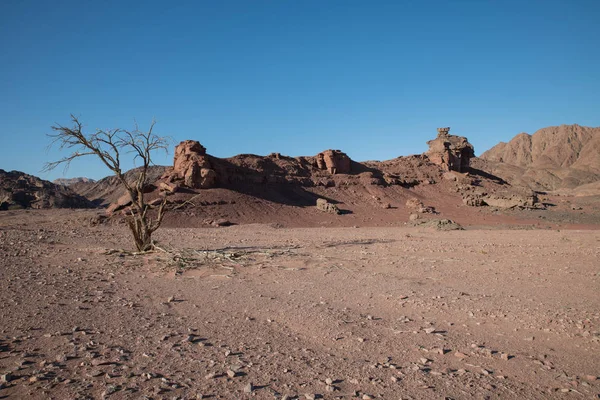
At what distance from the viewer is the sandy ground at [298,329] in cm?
327

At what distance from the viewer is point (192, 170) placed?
26.0 m

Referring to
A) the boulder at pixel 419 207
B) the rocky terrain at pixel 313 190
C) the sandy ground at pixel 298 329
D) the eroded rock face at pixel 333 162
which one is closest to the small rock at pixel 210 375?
the sandy ground at pixel 298 329

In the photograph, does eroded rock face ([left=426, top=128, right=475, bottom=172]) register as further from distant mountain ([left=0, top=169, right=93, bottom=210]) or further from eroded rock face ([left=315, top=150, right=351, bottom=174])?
distant mountain ([left=0, top=169, right=93, bottom=210])

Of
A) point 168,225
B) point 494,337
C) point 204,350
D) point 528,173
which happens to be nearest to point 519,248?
point 494,337

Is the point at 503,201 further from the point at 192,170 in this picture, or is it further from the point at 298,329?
the point at 298,329

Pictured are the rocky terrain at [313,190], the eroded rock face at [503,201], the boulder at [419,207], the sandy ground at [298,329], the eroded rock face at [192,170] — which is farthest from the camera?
the eroded rock face at [503,201]

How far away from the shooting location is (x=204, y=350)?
399 cm

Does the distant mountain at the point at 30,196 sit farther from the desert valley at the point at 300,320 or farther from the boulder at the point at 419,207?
the boulder at the point at 419,207

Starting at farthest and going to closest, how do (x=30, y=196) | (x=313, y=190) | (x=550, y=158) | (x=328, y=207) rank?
(x=550, y=158), (x=30, y=196), (x=313, y=190), (x=328, y=207)

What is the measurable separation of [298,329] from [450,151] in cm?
4711

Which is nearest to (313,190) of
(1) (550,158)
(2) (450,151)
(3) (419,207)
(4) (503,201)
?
(3) (419,207)

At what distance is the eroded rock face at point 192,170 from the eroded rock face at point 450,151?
30578mm

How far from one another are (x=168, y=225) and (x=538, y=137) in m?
143

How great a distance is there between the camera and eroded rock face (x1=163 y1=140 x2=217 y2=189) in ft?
85.6
